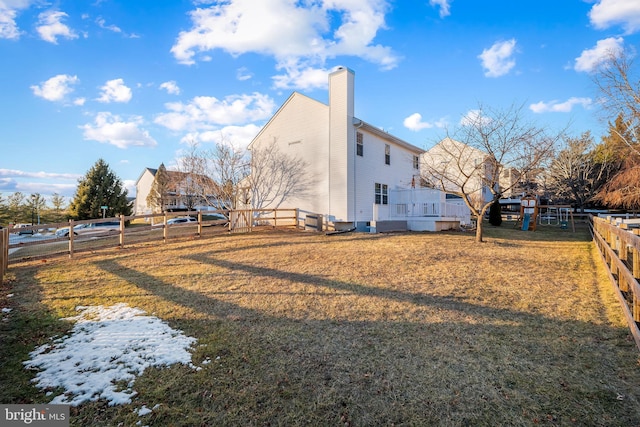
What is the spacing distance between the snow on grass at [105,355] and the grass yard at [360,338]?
0.16 m

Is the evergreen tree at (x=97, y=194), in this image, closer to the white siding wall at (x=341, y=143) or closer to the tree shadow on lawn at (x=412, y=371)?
the white siding wall at (x=341, y=143)

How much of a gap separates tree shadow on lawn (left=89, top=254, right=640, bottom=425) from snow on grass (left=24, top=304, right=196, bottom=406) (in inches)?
10.9

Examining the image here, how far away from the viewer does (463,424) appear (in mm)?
2566

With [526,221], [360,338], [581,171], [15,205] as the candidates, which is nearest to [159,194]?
[15,205]

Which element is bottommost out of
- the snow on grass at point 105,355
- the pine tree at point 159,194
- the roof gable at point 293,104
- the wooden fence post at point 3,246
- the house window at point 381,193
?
the snow on grass at point 105,355

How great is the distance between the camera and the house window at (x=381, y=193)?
17812 mm

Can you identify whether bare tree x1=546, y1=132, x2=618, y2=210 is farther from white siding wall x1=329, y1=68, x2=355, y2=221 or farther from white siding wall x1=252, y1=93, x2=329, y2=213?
white siding wall x1=252, y1=93, x2=329, y2=213

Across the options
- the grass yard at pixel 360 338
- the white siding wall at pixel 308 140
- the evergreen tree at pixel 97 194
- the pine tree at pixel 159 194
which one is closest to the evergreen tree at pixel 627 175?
the grass yard at pixel 360 338

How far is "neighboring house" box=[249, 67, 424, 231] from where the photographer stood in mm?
15242

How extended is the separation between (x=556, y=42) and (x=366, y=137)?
8651 mm

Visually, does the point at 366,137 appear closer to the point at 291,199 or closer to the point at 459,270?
the point at 291,199

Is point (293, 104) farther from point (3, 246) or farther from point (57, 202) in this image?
point (57, 202)

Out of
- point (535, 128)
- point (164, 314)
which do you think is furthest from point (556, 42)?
point (164, 314)

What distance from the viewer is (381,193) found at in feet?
59.4
